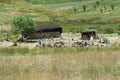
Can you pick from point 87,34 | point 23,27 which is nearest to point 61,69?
point 87,34

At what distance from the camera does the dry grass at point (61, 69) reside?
15.7 metres

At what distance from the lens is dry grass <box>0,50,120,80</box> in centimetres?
1570

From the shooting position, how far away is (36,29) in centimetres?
12656

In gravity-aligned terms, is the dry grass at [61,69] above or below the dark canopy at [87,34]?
above

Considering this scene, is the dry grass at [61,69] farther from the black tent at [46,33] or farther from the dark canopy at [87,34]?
the black tent at [46,33]

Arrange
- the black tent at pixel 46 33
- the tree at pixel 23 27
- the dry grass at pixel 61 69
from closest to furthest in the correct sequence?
the dry grass at pixel 61 69
the black tent at pixel 46 33
the tree at pixel 23 27

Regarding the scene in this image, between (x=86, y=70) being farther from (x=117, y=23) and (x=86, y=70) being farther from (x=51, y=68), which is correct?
(x=117, y=23)

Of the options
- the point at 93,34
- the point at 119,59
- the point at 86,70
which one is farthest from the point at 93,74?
the point at 93,34

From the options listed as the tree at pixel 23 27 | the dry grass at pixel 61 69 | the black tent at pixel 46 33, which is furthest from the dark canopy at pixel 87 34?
the dry grass at pixel 61 69

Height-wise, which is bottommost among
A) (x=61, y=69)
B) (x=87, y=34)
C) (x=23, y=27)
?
(x=87, y=34)

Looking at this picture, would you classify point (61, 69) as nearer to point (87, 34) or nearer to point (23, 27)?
point (87, 34)

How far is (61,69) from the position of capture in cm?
1769

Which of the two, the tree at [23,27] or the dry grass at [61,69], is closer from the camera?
the dry grass at [61,69]

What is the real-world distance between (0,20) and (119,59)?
173m
